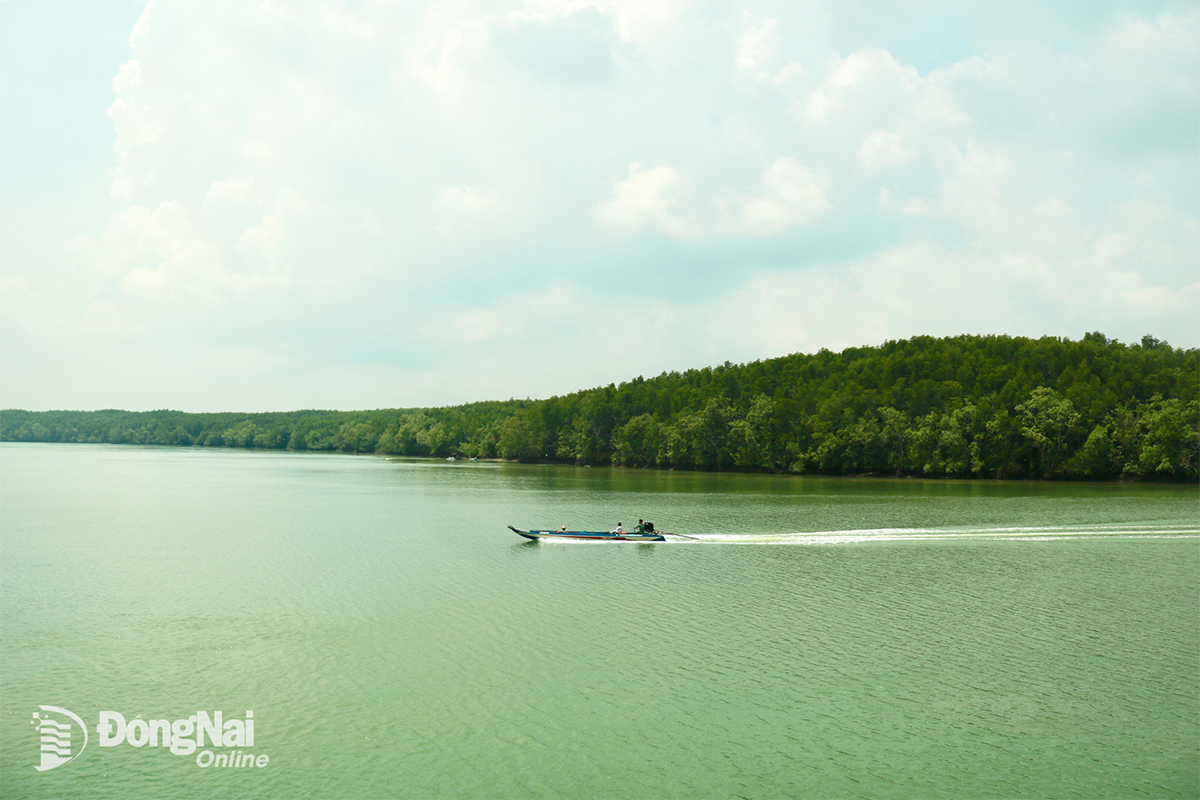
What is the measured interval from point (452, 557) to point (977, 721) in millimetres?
25082

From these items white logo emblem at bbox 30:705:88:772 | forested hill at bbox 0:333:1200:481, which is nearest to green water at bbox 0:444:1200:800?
white logo emblem at bbox 30:705:88:772

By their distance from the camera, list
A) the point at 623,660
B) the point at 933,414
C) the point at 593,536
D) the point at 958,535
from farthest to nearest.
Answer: the point at 933,414 < the point at 958,535 < the point at 593,536 < the point at 623,660

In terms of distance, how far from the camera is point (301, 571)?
32250 mm

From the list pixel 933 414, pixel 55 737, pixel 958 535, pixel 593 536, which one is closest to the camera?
pixel 55 737

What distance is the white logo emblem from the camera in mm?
13738

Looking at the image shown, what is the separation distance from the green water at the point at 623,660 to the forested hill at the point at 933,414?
49.9 m

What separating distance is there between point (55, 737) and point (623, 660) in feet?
39.7

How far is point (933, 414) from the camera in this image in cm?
9944

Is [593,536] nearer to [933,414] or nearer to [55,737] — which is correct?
[55,737]

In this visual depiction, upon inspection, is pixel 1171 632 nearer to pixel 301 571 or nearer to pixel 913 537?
pixel 913 537

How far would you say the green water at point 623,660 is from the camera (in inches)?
528

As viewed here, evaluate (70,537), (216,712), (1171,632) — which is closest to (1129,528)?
(1171,632)

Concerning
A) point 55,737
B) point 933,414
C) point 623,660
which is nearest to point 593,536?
point 623,660

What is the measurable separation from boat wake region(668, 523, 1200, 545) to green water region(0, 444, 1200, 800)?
1.25 feet
